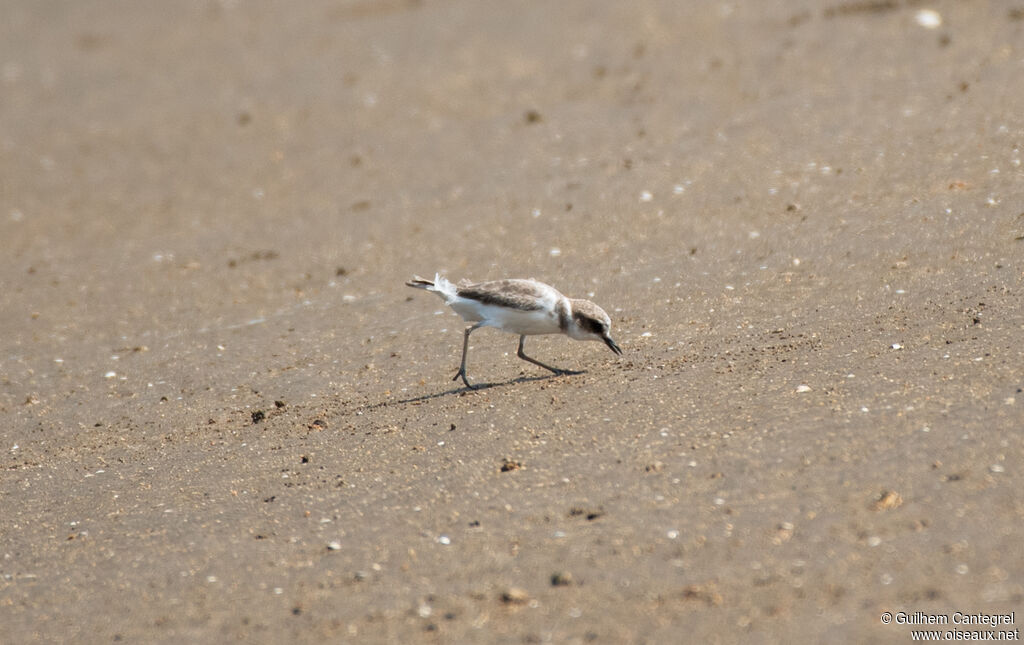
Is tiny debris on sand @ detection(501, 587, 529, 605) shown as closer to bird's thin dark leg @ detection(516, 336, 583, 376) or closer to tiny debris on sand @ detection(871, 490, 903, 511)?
tiny debris on sand @ detection(871, 490, 903, 511)

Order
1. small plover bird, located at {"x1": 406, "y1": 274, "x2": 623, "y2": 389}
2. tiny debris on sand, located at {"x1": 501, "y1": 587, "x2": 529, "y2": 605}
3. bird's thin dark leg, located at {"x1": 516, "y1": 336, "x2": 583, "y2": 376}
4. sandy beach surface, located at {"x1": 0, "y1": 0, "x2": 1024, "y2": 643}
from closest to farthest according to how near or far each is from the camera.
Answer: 1. tiny debris on sand, located at {"x1": 501, "y1": 587, "x2": 529, "y2": 605}
2. sandy beach surface, located at {"x1": 0, "y1": 0, "x2": 1024, "y2": 643}
3. small plover bird, located at {"x1": 406, "y1": 274, "x2": 623, "y2": 389}
4. bird's thin dark leg, located at {"x1": 516, "y1": 336, "x2": 583, "y2": 376}

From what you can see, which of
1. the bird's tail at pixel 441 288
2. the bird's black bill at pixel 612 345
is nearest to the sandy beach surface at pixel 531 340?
the bird's black bill at pixel 612 345

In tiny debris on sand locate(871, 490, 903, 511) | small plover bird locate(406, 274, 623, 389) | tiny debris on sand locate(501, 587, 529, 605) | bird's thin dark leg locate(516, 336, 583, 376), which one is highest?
small plover bird locate(406, 274, 623, 389)

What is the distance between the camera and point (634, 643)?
4.39 m

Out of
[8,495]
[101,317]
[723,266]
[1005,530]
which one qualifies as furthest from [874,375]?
[101,317]

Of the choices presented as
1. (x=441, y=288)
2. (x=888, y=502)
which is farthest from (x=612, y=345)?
(x=888, y=502)

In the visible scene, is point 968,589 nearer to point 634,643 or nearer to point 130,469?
point 634,643

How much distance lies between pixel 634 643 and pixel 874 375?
108 inches

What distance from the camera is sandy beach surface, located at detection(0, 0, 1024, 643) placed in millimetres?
4922

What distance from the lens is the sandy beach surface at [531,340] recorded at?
4.92 m

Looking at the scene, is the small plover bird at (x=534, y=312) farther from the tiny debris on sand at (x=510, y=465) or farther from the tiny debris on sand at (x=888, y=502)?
the tiny debris on sand at (x=888, y=502)

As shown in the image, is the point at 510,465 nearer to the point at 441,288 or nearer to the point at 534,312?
the point at 534,312

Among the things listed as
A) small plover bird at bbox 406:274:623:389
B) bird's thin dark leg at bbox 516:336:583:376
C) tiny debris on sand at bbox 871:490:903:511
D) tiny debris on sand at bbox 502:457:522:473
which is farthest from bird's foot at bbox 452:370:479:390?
tiny debris on sand at bbox 871:490:903:511

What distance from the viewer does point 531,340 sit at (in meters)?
8.47
